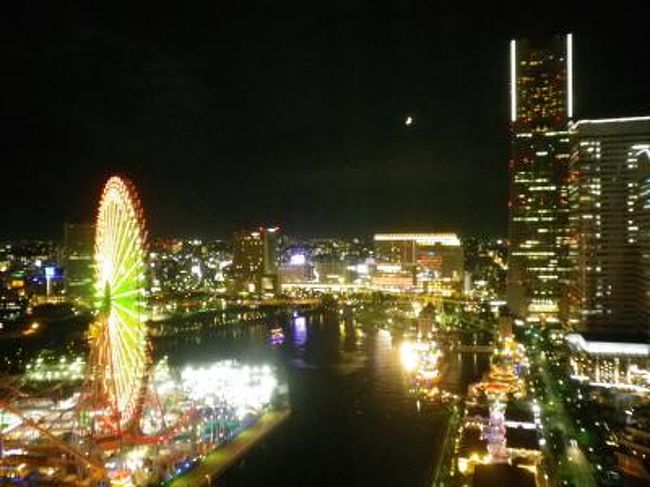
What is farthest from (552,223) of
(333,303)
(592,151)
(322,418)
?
(322,418)

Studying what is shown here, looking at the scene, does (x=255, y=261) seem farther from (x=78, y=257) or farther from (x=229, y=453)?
(x=229, y=453)

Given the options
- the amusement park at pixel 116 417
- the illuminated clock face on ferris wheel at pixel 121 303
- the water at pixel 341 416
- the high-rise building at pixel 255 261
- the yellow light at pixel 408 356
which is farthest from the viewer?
the high-rise building at pixel 255 261

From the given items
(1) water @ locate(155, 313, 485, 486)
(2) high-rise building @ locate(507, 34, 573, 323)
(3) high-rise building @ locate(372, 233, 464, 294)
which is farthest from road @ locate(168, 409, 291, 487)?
(3) high-rise building @ locate(372, 233, 464, 294)

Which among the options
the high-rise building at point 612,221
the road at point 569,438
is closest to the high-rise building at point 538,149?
A: the high-rise building at point 612,221

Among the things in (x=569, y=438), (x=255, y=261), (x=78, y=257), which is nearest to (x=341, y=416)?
(x=569, y=438)

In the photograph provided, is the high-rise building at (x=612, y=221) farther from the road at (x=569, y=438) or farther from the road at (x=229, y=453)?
the road at (x=229, y=453)

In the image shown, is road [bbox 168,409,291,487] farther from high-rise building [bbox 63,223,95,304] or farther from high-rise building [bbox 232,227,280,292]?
high-rise building [bbox 232,227,280,292]
